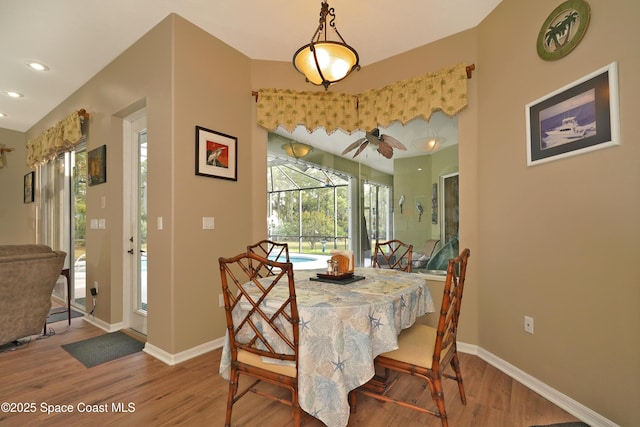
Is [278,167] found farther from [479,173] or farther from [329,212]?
[479,173]

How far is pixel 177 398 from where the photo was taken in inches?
76.0

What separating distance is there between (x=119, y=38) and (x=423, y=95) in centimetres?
289

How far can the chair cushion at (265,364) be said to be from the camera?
1.42 meters

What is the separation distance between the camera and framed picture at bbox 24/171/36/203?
5230 mm

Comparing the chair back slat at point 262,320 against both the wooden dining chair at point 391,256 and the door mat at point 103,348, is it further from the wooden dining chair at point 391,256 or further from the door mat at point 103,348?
the door mat at point 103,348

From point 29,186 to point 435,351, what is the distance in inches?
276

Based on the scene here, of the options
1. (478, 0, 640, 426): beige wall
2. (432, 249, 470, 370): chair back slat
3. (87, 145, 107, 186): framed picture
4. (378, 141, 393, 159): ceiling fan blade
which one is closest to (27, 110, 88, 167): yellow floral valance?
(87, 145, 107, 186): framed picture

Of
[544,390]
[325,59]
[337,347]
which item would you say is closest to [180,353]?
[337,347]

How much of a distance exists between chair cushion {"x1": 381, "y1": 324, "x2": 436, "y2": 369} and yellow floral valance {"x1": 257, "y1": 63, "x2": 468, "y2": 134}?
1919 mm

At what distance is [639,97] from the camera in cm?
150

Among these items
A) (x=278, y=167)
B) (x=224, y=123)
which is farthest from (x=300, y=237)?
(x=224, y=123)

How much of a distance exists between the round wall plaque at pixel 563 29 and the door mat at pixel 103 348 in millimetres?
3932

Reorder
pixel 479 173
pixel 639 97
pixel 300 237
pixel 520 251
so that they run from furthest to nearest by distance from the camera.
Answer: pixel 300 237
pixel 479 173
pixel 520 251
pixel 639 97

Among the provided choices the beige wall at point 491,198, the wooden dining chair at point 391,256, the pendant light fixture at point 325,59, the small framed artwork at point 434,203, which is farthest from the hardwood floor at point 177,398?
the pendant light fixture at point 325,59
